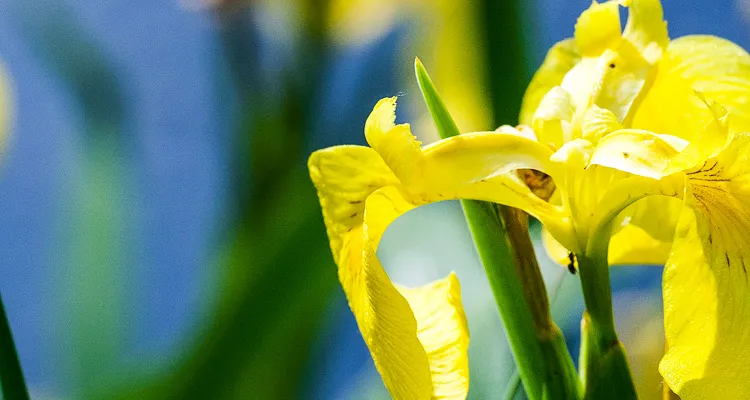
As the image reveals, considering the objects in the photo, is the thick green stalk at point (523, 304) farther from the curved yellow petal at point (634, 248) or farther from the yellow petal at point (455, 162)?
the curved yellow petal at point (634, 248)

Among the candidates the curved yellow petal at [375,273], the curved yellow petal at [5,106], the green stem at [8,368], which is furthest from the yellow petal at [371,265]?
the curved yellow petal at [5,106]

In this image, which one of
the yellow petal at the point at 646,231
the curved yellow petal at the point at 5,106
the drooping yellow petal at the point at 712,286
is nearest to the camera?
the drooping yellow petal at the point at 712,286

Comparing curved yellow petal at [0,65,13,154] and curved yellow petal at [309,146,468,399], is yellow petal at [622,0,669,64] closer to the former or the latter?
curved yellow petal at [309,146,468,399]

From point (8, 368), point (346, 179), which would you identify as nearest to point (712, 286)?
point (346, 179)

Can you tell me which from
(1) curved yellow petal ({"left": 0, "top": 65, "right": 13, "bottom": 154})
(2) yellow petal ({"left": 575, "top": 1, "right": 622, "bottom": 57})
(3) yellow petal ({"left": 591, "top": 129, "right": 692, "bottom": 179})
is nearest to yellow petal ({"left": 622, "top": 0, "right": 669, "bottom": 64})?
(2) yellow petal ({"left": 575, "top": 1, "right": 622, "bottom": 57})

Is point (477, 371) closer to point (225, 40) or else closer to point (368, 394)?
point (368, 394)

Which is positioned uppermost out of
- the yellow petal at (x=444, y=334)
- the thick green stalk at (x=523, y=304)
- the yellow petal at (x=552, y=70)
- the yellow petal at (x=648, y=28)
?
the yellow petal at (x=648, y=28)

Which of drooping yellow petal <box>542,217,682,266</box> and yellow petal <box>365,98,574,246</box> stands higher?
yellow petal <box>365,98,574,246</box>
